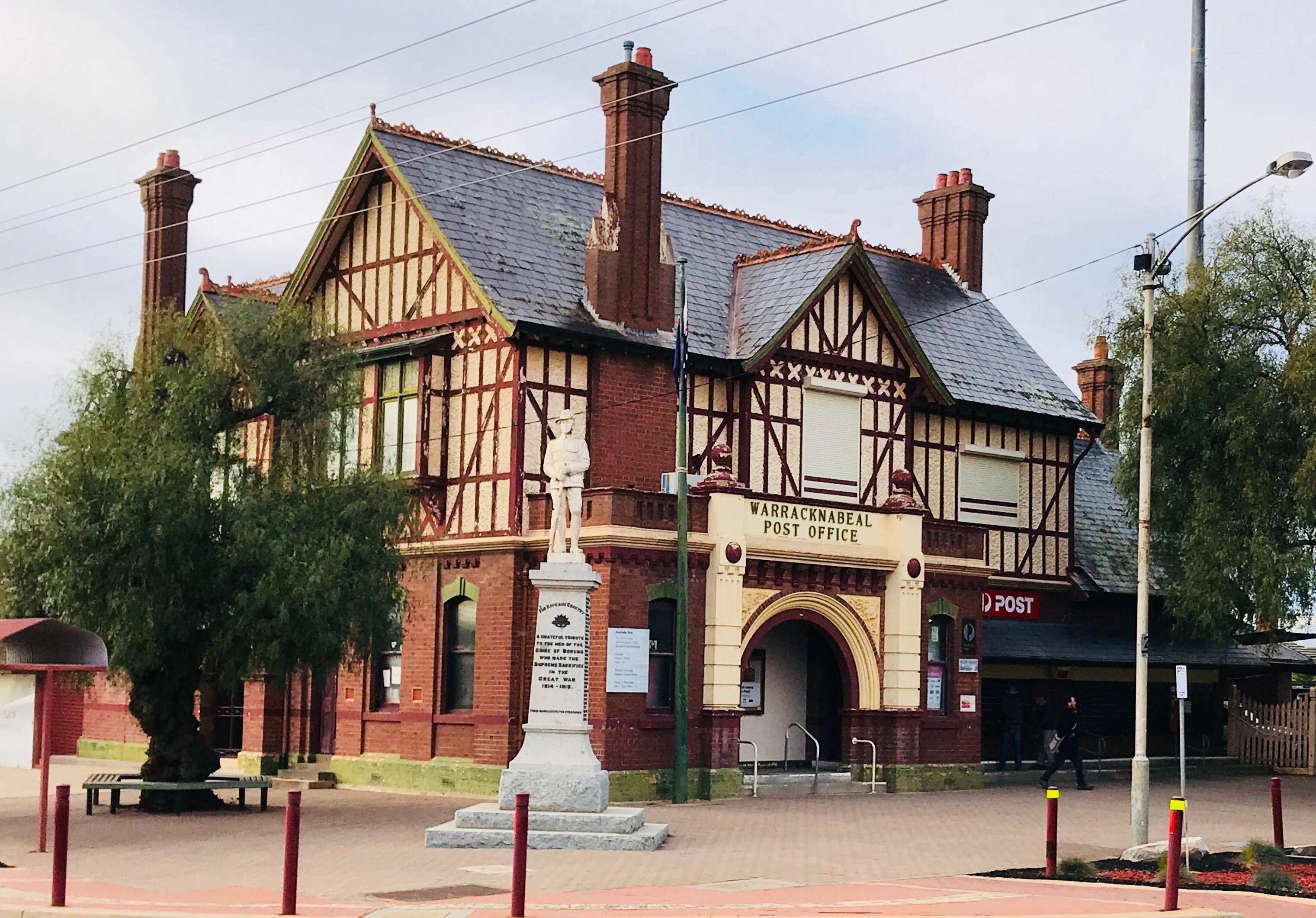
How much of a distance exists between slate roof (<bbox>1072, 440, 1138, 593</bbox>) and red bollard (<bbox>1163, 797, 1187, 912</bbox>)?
21118 mm

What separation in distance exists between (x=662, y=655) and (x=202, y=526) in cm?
798

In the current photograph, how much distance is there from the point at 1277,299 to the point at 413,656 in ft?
53.5

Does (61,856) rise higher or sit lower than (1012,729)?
lower

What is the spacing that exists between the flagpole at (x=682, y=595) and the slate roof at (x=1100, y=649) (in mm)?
8291

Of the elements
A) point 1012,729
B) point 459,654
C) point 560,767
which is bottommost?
point 1012,729

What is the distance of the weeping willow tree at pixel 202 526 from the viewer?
21.9 meters

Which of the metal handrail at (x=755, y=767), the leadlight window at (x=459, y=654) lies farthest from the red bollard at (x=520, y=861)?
the leadlight window at (x=459, y=654)

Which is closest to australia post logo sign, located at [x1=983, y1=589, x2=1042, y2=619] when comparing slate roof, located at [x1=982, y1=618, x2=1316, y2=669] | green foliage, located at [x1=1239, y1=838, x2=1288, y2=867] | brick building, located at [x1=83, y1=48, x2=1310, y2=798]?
slate roof, located at [x1=982, y1=618, x2=1316, y2=669]

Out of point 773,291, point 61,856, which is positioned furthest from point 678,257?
point 61,856

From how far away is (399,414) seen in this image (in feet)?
98.7

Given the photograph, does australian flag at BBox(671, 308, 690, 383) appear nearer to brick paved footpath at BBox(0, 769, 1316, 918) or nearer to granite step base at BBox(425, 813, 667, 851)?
brick paved footpath at BBox(0, 769, 1316, 918)

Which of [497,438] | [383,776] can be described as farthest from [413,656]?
[497,438]

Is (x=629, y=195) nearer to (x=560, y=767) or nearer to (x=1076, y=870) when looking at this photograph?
(x=560, y=767)

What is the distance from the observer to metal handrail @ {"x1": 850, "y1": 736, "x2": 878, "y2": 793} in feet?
98.7
